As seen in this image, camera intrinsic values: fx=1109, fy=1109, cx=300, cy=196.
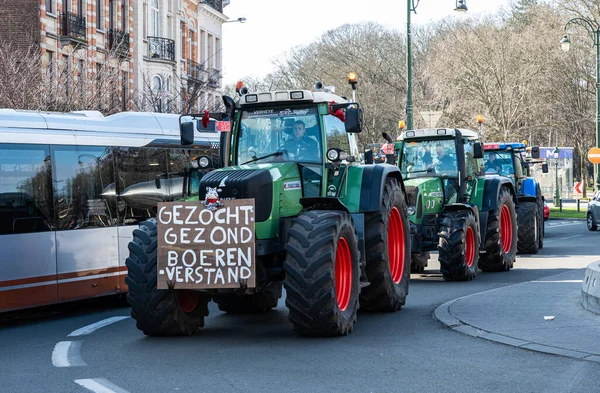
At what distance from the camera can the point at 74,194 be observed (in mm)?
14914

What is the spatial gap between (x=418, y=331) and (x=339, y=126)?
2.72 m

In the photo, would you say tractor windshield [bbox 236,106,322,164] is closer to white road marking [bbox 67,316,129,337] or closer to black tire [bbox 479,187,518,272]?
white road marking [bbox 67,316,129,337]

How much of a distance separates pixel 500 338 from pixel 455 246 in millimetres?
7147

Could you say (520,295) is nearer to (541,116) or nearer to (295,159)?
(295,159)

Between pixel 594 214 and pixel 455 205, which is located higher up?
pixel 455 205

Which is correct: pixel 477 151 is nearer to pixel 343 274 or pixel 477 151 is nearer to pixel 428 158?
pixel 428 158

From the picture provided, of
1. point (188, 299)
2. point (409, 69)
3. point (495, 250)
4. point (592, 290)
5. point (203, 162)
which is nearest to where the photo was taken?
point (188, 299)

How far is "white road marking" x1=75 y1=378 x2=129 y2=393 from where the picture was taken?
8.46 meters

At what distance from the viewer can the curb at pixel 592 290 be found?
1238 centimetres

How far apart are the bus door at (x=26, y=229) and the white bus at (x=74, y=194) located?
13mm

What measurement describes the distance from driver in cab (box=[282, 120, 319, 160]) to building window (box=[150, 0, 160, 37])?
36.5 m

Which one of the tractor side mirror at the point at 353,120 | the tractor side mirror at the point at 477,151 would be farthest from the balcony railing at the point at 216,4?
the tractor side mirror at the point at 353,120

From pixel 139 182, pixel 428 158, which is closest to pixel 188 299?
pixel 139 182

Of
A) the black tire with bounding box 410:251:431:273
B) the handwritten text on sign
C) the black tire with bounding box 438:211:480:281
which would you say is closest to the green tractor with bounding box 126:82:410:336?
the handwritten text on sign
